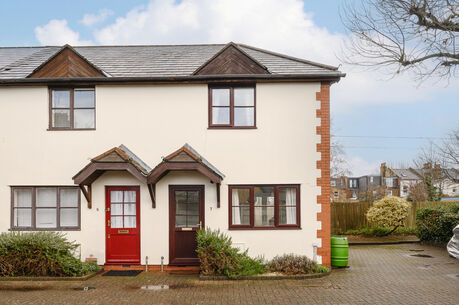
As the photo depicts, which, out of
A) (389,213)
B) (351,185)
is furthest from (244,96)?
(351,185)

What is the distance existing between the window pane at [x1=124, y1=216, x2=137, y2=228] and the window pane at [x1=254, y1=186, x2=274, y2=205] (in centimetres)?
355

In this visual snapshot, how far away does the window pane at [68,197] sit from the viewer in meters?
11.2

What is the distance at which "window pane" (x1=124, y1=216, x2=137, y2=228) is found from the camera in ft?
36.3

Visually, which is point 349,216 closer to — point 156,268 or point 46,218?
point 156,268

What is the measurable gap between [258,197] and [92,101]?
5.61 m

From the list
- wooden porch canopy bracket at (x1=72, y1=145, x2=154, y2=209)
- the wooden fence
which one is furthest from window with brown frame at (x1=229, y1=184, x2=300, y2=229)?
the wooden fence

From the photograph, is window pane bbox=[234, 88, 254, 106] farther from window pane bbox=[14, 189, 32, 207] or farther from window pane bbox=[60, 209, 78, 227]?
window pane bbox=[14, 189, 32, 207]

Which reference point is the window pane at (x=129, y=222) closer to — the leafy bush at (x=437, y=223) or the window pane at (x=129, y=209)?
the window pane at (x=129, y=209)

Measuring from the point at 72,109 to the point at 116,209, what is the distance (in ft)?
10.5

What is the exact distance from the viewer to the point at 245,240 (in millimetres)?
10812

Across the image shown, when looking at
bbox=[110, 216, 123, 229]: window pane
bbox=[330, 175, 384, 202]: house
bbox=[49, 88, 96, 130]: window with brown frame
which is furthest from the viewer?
bbox=[330, 175, 384, 202]: house

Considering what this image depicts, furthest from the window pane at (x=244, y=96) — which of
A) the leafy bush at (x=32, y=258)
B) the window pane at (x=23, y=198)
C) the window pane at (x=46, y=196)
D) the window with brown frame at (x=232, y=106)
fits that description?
the window pane at (x=23, y=198)

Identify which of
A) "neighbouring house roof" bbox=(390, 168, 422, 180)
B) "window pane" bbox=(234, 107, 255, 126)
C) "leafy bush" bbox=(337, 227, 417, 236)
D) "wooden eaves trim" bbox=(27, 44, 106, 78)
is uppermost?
"wooden eaves trim" bbox=(27, 44, 106, 78)

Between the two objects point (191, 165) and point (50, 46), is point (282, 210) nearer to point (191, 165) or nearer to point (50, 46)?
point (191, 165)
